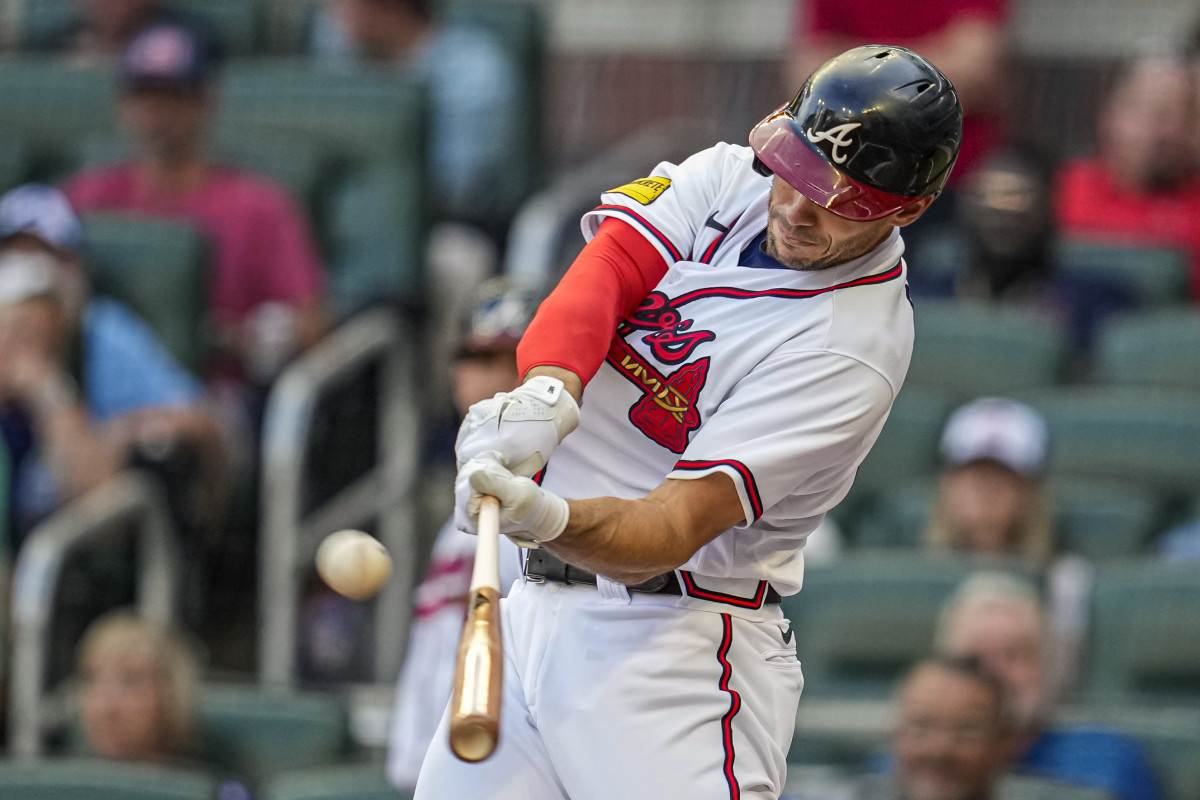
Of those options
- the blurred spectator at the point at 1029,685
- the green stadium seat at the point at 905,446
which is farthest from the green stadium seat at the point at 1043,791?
the green stadium seat at the point at 905,446

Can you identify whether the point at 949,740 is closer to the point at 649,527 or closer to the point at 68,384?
the point at 649,527

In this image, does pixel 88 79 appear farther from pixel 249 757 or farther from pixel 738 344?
pixel 738 344

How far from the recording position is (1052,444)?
211 inches

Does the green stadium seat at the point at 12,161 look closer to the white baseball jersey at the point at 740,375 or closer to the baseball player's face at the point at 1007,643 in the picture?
the baseball player's face at the point at 1007,643

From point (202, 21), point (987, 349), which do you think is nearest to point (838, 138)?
point (987, 349)

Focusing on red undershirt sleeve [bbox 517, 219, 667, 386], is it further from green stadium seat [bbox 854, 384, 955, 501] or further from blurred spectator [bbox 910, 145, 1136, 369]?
blurred spectator [bbox 910, 145, 1136, 369]

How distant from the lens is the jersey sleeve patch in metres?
2.54

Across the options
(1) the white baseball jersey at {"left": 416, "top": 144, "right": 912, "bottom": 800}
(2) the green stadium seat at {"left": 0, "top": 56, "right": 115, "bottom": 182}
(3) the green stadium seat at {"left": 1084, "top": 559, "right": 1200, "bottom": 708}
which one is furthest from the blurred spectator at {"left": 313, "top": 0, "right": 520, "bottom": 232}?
(1) the white baseball jersey at {"left": 416, "top": 144, "right": 912, "bottom": 800}

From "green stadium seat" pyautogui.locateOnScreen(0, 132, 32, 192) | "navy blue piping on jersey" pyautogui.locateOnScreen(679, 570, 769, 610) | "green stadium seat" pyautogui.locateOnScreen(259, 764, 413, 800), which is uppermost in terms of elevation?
"navy blue piping on jersey" pyautogui.locateOnScreen(679, 570, 769, 610)

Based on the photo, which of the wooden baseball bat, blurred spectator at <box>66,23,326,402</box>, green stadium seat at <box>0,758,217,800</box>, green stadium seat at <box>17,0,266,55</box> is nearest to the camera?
the wooden baseball bat

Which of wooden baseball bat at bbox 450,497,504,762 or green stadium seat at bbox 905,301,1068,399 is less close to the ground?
wooden baseball bat at bbox 450,497,504,762

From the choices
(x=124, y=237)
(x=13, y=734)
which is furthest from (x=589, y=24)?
(x=13, y=734)

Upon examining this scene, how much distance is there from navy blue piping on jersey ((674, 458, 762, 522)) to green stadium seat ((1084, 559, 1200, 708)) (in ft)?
8.18

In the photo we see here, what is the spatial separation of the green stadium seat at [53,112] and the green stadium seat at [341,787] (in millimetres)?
3015
